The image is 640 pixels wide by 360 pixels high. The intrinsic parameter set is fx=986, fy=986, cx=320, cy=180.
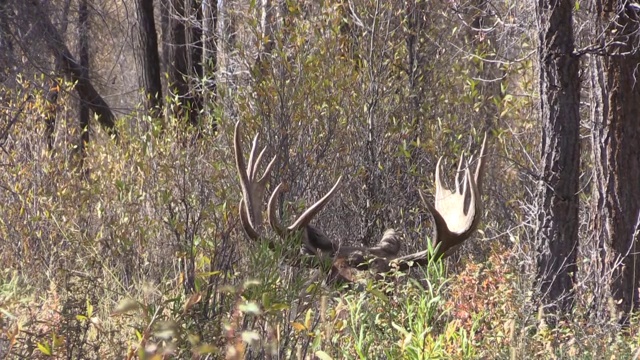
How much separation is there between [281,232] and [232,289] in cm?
207

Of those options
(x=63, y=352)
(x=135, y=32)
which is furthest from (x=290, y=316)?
(x=135, y=32)

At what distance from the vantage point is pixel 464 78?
941 cm

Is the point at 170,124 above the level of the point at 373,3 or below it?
below

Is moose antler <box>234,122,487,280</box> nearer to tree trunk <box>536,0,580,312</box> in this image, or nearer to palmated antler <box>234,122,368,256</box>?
palmated antler <box>234,122,368,256</box>

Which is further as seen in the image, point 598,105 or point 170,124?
point 170,124

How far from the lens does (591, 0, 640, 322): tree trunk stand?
6.50 meters

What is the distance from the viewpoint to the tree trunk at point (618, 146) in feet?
21.3

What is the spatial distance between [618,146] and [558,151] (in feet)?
2.07

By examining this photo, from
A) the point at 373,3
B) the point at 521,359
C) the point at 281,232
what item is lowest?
the point at 521,359

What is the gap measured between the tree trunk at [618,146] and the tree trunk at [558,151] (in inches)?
18.6

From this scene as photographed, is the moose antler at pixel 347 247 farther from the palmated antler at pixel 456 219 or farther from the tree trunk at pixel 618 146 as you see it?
the tree trunk at pixel 618 146

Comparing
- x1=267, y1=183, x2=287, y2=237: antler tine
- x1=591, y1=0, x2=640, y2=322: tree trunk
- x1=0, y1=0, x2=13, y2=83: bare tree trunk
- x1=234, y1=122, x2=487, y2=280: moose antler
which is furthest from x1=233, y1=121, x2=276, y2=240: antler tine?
x1=591, y1=0, x2=640, y2=322: tree trunk

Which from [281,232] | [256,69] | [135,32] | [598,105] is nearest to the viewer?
[281,232]

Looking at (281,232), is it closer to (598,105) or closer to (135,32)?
(598,105)
